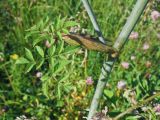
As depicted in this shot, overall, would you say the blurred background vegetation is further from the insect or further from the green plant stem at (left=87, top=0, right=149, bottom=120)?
the insect

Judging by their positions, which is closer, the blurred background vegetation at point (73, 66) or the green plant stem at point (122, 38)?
the green plant stem at point (122, 38)

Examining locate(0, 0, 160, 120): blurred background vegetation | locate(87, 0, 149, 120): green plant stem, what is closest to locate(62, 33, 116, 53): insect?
locate(87, 0, 149, 120): green plant stem

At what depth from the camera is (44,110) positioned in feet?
7.30

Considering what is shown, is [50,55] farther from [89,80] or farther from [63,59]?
[89,80]

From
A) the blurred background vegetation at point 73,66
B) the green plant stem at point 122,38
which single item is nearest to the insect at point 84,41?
the green plant stem at point 122,38

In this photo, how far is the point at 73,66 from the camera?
190 centimetres

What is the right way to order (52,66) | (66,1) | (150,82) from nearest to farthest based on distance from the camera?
(52,66)
(150,82)
(66,1)

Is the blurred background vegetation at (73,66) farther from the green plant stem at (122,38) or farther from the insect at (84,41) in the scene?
the insect at (84,41)

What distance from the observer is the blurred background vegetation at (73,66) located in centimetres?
216

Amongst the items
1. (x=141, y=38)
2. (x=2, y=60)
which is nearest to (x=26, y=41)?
(x=2, y=60)

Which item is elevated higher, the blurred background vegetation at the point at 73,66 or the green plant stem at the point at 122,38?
the blurred background vegetation at the point at 73,66

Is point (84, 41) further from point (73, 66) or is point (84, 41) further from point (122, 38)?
point (73, 66)

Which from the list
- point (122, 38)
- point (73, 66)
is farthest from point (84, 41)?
point (73, 66)

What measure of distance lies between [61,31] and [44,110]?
1.06 metres
